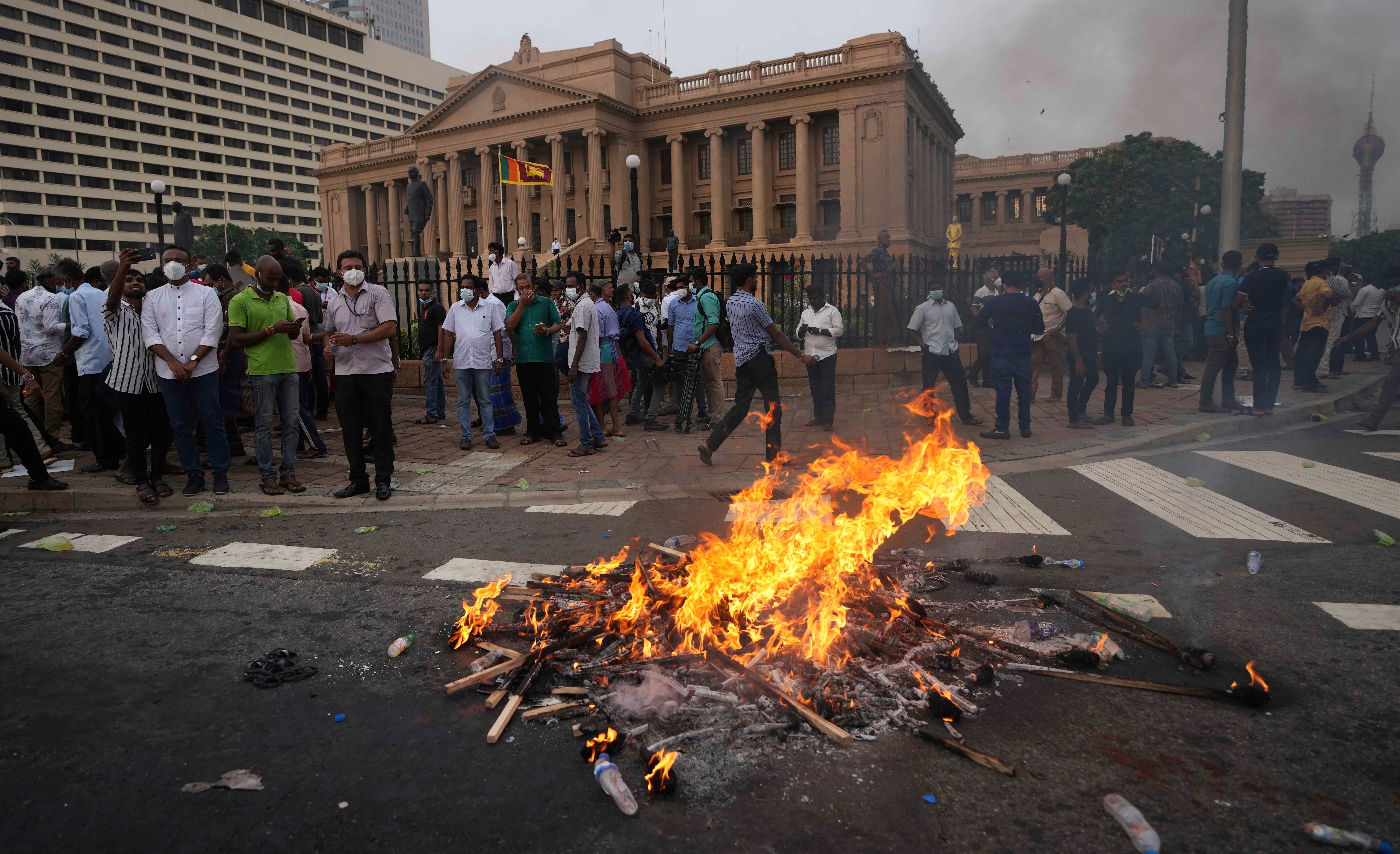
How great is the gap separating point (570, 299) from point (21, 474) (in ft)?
21.1

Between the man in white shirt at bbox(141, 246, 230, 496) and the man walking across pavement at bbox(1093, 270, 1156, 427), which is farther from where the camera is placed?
the man walking across pavement at bbox(1093, 270, 1156, 427)

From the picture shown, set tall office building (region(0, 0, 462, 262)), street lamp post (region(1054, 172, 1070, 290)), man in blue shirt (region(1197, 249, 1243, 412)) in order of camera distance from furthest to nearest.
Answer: tall office building (region(0, 0, 462, 262))
street lamp post (region(1054, 172, 1070, 290))
man in blue shirt (region(1197, 249, 1243, 412))

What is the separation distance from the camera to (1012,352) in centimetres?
971

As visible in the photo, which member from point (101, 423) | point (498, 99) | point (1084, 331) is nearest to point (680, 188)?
point (498, 99)

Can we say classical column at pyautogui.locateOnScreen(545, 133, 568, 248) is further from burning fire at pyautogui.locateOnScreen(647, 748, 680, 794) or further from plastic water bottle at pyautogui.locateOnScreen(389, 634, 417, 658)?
burning fire at pyautogui.locateOnScreen(647, 748, 680, 794)

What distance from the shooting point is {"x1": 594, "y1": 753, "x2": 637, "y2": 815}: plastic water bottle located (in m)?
2.60

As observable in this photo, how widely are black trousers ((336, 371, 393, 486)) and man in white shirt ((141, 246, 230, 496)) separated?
111cm

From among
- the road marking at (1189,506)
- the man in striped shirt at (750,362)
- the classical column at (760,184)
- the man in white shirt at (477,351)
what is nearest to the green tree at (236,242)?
the classical column at (760,184)

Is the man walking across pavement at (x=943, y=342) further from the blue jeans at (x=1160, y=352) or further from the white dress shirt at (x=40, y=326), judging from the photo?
the white dress shirt at (x=40, y=326)

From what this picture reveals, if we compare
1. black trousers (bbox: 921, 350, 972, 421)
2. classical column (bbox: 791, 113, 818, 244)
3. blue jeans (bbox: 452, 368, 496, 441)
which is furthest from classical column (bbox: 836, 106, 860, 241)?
blue jeans (bbox: 452, 368, 496, 441)

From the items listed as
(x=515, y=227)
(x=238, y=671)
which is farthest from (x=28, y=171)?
(x=238, y=671)

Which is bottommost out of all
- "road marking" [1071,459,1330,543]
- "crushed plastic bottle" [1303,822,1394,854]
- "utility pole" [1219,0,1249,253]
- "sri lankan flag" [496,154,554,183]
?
"crushed plastic bottle" [1303,822,1394,854]

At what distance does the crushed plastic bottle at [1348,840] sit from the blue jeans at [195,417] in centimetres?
793

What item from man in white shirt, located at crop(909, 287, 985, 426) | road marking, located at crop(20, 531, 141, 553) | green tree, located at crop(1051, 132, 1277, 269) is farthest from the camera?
green tree, located at crop(1051, 132, 1277, 269)
